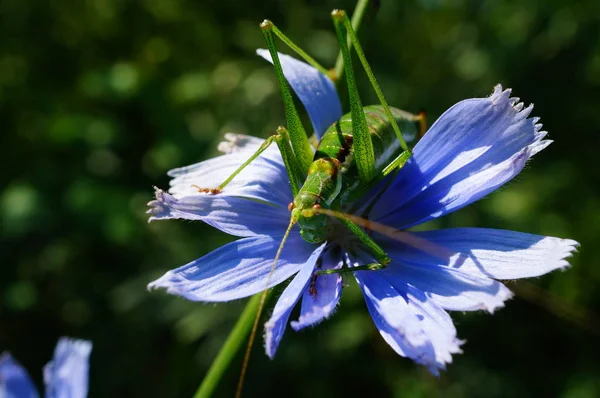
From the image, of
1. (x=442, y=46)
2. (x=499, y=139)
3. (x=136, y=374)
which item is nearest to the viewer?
(x=499, y=139)

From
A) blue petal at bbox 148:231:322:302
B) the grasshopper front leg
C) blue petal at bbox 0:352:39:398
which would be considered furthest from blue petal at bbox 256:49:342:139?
blue petal at bbox 0:352:39:398

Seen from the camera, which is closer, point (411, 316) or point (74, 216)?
point (411, 316)

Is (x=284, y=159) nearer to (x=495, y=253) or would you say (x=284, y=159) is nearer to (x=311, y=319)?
(x=311, y=319)

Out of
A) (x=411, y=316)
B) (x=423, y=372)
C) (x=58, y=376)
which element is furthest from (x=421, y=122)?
(x=423, y=372)

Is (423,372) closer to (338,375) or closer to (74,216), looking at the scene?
(338,375)

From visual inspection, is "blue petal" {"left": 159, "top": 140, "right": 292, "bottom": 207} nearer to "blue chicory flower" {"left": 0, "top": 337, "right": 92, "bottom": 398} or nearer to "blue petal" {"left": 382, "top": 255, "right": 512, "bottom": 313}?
"blue petal" {"left": 382, "top": 255, "right": 512, "bottom": 313}

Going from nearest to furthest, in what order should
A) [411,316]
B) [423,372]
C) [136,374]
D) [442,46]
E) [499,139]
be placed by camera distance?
[411,316], [499,139], [423,372], [136,374], [442,46]

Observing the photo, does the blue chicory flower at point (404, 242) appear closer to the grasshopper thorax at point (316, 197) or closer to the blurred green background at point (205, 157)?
the grasshopper thorax at point (316, 197)

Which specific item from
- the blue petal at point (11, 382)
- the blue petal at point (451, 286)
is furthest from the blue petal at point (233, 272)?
the blue petal at point (11, 382)
